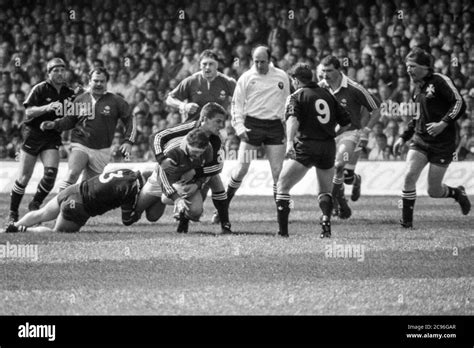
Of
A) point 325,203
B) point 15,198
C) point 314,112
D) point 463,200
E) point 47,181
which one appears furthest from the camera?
point 47,181

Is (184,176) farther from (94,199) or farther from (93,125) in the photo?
(93,125)

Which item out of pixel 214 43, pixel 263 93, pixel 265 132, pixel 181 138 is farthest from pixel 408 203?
pixel 214 43

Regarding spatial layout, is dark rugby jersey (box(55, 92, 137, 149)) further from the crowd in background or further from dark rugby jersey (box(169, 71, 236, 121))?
the crowd in background

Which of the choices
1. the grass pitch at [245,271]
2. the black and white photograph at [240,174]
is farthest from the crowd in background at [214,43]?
the grass pitch at [245,271]

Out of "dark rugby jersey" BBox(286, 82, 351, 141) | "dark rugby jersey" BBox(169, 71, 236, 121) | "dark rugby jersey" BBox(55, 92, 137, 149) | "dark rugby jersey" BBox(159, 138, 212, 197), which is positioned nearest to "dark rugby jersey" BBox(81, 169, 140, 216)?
"dark rugby jersey" BBox(159, 138, 212, 197)

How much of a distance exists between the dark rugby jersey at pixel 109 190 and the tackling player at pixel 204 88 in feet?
7.20

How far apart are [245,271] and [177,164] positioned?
2793 mm

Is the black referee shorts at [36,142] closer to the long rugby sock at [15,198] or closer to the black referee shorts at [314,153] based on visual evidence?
the long rugby sock at [15,198]

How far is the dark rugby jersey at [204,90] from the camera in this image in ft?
48.2

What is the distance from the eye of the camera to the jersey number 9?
472 inches

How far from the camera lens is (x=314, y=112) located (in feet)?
39.4
